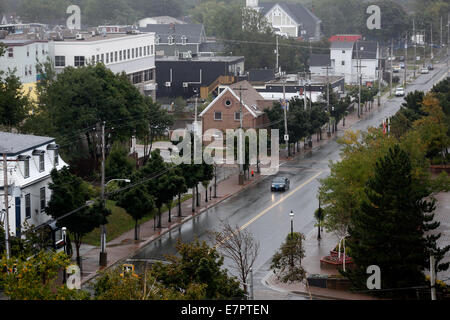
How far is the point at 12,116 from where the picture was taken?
2502 inches

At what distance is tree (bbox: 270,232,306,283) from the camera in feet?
130

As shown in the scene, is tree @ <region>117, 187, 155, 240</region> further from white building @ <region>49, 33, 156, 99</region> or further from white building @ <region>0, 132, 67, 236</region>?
white building @ <region>49, 33, 156, 99</region>

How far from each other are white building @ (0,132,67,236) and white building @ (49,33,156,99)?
130 feet

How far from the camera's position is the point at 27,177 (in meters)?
44.2

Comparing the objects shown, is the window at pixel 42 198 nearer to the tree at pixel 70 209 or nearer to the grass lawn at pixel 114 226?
the tree at pixel 70 209

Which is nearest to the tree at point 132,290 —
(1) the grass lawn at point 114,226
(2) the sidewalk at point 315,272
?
(2) the sidewalk at point 315,272

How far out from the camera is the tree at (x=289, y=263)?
130 feet

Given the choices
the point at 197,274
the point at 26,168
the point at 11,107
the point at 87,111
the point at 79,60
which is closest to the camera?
the point at 197,274

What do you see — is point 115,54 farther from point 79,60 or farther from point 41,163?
point 41,163

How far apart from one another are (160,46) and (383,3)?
194 feet

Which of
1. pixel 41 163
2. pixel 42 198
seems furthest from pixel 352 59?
pixel 42 198

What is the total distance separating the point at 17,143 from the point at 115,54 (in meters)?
55.9
